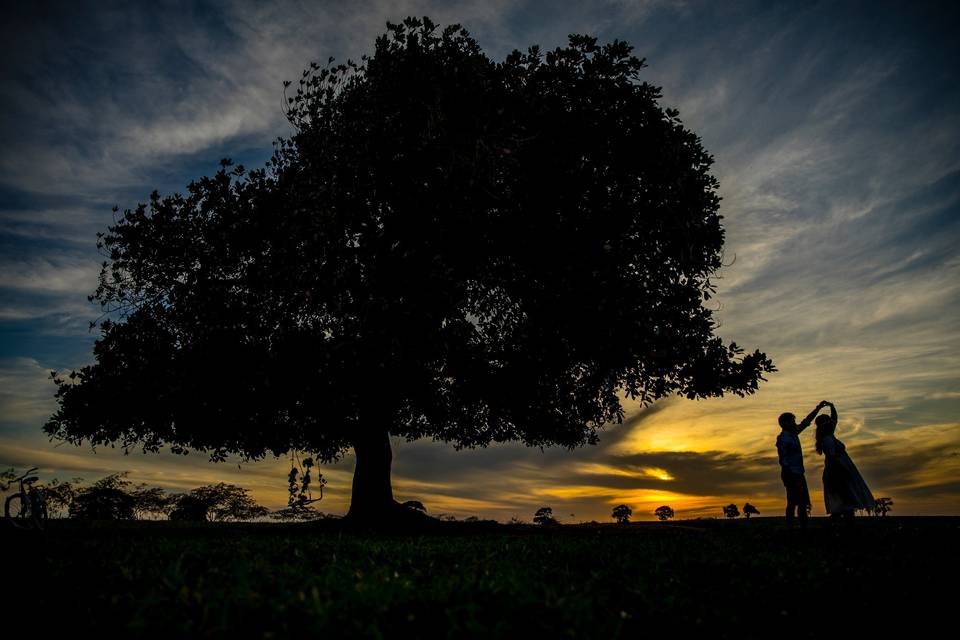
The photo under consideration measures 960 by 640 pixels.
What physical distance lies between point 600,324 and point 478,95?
8639 mm

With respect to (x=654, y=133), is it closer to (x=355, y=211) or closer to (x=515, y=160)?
(x=515, y=160)

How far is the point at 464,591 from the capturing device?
617cm

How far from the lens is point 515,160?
1775 cm

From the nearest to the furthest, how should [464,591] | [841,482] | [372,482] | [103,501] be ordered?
[464,591], [841,482], [372,482], [103,501]

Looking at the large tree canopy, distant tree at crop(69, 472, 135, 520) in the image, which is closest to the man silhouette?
the large tree canopy

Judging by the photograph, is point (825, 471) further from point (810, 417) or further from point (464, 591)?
point (464, 591)

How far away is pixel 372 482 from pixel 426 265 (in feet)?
33.5

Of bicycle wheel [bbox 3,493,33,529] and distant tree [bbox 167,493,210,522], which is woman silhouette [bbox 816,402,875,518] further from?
distant tree [bbox 167,493,210,522]

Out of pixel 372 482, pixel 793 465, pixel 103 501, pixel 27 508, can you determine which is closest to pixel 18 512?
pixel 27 508

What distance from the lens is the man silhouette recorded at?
16.3m

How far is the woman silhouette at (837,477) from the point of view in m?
15.8

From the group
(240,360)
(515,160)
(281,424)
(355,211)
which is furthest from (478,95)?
(281,424)

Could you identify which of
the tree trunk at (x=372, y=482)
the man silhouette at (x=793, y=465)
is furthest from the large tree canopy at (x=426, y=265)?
the man silhouette at (x=793, y=465)

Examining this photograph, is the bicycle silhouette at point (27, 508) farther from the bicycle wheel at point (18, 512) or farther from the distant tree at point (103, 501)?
the distant tree at point (103, 501)
